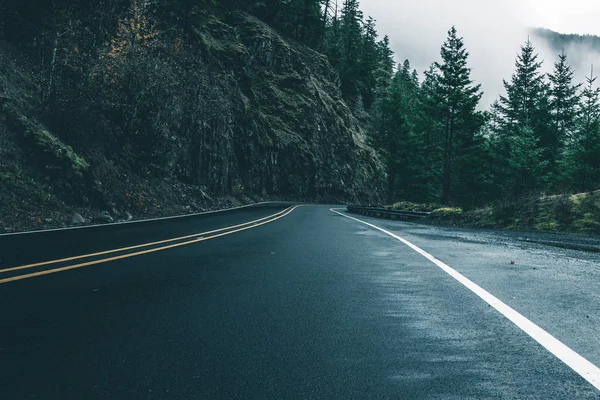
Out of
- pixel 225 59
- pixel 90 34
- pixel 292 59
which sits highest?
pixel 292 59

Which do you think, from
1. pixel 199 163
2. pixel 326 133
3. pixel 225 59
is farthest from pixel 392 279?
pixel 326 133

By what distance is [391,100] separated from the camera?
6153 centimetres

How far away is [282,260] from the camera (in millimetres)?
8070

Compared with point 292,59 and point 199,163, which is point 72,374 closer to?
point 199,163

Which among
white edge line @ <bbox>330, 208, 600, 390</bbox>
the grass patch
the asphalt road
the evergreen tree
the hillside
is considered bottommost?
the asphalt road

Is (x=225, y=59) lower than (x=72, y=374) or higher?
higher

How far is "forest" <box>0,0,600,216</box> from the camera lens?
70.6 ft

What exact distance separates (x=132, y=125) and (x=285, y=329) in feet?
77.2

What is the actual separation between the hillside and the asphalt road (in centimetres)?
1007

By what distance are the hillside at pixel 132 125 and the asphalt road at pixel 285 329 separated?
10071mm

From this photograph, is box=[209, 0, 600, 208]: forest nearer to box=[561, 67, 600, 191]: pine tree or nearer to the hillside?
box=[561, 67, 600, 191]: pine tree

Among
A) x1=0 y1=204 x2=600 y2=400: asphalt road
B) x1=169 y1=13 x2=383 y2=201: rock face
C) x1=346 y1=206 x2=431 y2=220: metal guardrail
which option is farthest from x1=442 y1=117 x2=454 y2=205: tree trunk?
x1=0 y1=204 x2=600 y2=400: asphalt road

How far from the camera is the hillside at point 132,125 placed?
16.9 meters

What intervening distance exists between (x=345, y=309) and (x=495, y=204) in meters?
18.3
